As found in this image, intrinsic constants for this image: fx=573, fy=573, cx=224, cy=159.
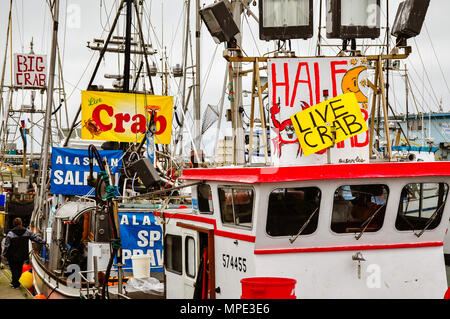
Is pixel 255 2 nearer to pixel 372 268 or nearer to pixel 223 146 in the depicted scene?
pixel 223 146

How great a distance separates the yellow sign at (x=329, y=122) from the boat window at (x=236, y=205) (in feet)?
3.04

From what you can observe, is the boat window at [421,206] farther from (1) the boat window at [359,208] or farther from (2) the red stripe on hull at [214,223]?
(2) the red stripe on hull at [214,223]

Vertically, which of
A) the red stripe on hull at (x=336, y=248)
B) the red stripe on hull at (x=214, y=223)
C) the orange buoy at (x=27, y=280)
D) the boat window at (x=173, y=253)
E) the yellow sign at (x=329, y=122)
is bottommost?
the orange buoy at (x=27, y=280)

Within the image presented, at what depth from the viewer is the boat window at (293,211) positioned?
22.5ft

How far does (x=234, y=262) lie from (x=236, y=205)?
73 centimetres

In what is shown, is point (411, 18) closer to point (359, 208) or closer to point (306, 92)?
point (306, 92)

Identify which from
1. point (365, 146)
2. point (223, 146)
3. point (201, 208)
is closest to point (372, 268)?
point (365, 146)

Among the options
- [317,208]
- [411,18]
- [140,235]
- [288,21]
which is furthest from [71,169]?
[411,18]

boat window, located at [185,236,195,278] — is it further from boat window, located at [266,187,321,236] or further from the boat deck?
the boat deck

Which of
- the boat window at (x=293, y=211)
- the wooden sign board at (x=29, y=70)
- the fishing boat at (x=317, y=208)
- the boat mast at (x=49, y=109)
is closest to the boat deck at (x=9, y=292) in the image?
the boat mast at (x=49, y=109)

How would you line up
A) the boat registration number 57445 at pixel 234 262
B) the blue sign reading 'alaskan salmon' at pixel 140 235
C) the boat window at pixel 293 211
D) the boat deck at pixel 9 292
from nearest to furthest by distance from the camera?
the boat window at pixel 293 211 < the boat registration number 57445 at pixel 234 262 < the blue sign reading 'alaskan salmon' at pixel 140 235 < the boat deck at pixel 9 292

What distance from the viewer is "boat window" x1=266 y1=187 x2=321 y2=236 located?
6.84 metres
